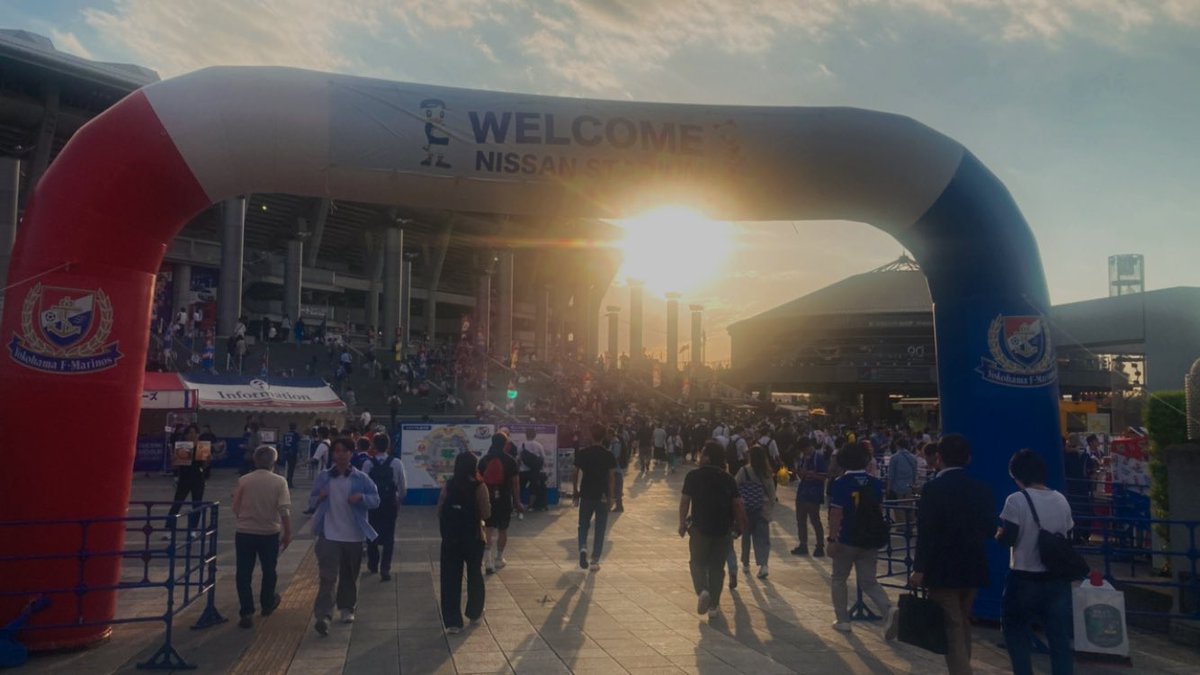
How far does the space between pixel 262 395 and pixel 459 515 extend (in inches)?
806

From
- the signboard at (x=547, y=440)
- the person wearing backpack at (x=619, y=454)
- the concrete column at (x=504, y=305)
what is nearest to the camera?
the person wearing backpack at (x=619, y=454)

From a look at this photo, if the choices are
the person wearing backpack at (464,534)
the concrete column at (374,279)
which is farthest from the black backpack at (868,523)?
the concrete column at (374,279)

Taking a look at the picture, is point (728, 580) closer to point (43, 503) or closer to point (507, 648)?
point (507, 648)

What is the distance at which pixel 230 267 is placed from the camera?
41.0m

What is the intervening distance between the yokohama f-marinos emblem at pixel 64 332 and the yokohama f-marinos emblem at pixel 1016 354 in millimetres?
8069

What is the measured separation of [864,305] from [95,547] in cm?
5227

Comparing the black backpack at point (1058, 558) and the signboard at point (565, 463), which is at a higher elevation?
the black backpack at point (1058, 558)

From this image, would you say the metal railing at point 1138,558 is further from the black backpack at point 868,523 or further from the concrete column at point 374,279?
the concrete column at point 374,279

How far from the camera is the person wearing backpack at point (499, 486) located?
35.7ft

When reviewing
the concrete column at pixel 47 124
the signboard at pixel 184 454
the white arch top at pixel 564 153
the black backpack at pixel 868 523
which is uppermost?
the concrete column at pixel 47 124

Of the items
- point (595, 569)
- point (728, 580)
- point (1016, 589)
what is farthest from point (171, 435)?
point (1016, 589)

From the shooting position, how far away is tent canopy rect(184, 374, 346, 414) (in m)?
25.3

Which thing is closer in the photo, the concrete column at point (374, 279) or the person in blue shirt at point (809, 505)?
the person in blue shirt at point (809, 505)

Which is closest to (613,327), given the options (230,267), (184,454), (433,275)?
(433,275)
